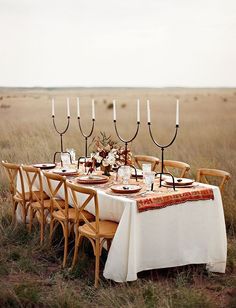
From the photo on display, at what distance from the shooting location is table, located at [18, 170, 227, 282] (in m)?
4.28

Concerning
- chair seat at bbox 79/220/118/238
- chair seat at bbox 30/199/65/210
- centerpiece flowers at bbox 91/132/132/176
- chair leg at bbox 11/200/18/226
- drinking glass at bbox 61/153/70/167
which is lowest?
chair leg at bbox 11/200/18/226

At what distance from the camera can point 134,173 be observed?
5531 mm

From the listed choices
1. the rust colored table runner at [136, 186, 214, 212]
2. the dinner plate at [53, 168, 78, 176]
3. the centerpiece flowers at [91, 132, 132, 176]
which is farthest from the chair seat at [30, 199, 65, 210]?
the rust colored table runner at [136, 186, 214, 212]

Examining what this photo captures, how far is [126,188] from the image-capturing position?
4.66 m

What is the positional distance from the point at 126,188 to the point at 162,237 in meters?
0.50

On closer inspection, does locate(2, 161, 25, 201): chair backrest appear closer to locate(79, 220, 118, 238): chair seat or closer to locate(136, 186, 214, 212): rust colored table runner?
locate(79, 220, 118, 238): chair seat

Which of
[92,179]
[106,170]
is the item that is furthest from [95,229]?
[106,170]

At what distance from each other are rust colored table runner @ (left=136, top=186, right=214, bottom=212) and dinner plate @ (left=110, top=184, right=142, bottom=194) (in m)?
0.16

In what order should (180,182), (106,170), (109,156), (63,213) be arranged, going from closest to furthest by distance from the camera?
(180,182) → (63,213) → (109,156) → (106,170)

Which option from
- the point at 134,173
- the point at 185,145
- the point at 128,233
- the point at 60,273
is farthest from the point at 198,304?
the point at 185,145

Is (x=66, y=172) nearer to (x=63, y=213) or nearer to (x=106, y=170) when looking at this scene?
(x=106, y=170)

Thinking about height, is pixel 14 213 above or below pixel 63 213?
below
